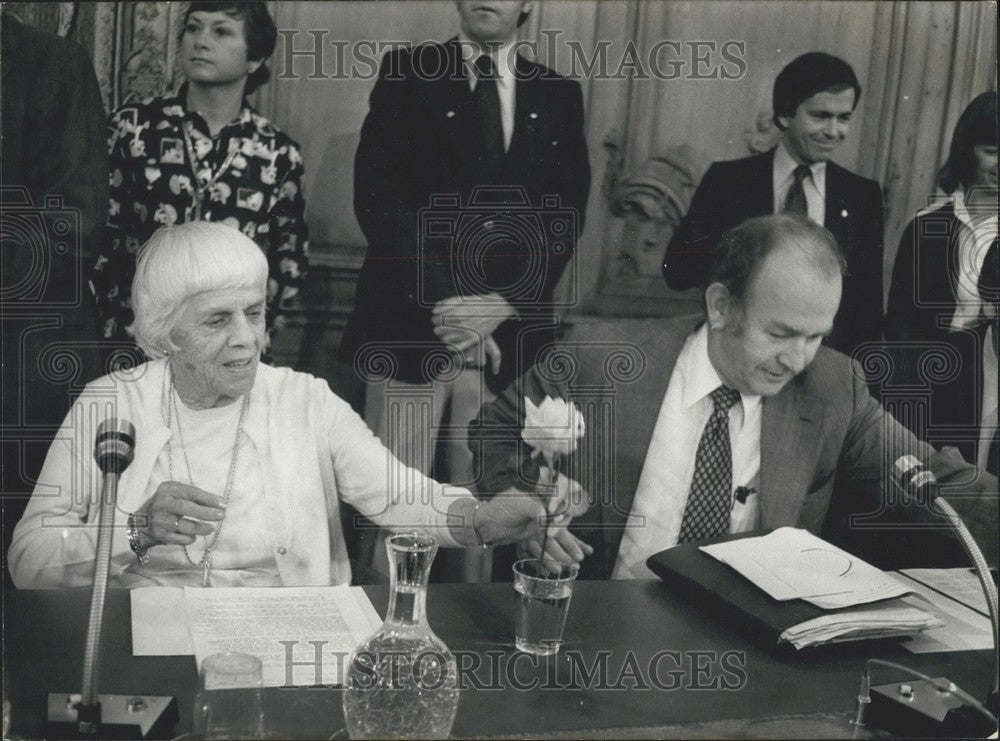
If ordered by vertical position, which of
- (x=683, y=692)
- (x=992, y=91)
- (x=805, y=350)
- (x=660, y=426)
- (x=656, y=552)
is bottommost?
(x=683, y=692)

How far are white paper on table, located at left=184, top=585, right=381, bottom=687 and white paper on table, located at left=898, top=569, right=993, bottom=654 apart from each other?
44.3 inches

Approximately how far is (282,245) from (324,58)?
0.39 m

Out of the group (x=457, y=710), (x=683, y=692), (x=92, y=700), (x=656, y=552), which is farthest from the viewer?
(x=656, y=552)

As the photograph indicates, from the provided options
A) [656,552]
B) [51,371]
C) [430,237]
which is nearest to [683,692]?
[656,552]

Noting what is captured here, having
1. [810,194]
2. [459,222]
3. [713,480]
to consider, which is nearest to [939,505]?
[713,480]

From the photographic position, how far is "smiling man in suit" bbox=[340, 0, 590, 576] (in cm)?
243

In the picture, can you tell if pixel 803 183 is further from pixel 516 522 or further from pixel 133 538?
pixel 133 538

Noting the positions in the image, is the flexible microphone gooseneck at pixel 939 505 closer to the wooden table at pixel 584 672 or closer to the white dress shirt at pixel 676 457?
the wooden table at pixel 584 672

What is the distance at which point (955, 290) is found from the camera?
270 cm

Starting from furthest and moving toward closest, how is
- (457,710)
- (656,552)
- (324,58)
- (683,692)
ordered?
(656,552), (324,58), (683,692), (457,710)

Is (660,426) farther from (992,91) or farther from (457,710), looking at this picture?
(992,91)

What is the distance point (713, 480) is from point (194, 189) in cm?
129

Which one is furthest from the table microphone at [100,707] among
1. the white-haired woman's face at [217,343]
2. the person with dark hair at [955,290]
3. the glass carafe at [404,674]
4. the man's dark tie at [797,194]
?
the person with dark hair at [955,290]

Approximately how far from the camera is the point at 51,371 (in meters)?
2.33
